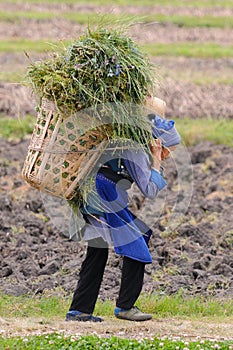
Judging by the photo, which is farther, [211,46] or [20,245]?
[211,46]

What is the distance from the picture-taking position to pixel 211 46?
73.0 feet

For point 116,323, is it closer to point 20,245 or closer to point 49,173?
point 49,173

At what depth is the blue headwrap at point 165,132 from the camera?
599cm

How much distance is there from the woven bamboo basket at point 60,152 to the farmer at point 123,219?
22 centimetres

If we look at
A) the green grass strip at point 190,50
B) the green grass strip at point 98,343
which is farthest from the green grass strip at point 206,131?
the green grass strip at point 98,343

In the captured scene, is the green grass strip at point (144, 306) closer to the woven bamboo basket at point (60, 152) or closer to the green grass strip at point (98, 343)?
the green grass strip at point (98, 343)

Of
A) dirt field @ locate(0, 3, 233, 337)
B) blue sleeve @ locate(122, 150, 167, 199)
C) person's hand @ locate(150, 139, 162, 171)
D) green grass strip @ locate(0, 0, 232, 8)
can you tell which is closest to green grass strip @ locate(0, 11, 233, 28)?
green grass strip @ locate(0, 0, 232, 8)

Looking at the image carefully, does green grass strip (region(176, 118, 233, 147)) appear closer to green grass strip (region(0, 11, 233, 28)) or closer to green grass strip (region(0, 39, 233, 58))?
green grass strip (region(0, 39, 233, 58))

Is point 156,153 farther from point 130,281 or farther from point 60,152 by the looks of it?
point 130,281

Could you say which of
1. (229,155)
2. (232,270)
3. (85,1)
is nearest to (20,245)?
(232,270)

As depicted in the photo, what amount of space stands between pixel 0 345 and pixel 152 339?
974 millimetres

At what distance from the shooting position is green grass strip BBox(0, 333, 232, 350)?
5.54 m

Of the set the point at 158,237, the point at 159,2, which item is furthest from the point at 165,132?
the point at 159,2

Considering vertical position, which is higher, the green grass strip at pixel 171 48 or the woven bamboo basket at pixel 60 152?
the woven bamboo basket at pixel 60 152
